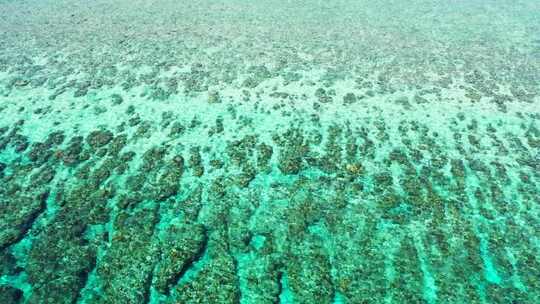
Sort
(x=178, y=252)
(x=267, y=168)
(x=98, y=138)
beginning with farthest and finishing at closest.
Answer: (x=98, y=138), (x=267, y=168), (x=178, y=252)

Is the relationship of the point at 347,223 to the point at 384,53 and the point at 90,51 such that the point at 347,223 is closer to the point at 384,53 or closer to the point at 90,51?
the point at 384,53

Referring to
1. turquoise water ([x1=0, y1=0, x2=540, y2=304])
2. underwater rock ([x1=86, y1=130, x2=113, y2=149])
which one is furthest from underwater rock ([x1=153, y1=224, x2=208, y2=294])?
underwater rock ([x1=86, y1=130, x2=113, y2=149])

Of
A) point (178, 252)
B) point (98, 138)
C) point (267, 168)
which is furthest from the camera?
point (98, 138)

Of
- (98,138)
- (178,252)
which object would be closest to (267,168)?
(178,252)

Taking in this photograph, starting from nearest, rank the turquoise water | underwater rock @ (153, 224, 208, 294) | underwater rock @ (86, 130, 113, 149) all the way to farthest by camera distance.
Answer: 1. underwater rock @ (153, 224, 208, 294)
2. the turquoise water
3. underwater rock @ (86, 130, 113, 149)

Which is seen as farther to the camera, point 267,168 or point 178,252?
point 267,168

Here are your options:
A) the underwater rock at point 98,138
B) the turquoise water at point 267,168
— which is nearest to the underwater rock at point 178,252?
the turquoise water at point 267,168

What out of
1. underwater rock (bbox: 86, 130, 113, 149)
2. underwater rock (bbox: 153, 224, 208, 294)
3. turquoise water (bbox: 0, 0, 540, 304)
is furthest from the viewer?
underwater rock (bbox: 86, 130, 113, 149)

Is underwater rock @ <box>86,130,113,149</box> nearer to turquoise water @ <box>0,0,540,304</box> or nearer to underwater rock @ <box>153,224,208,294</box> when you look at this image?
turquoise water @ <box>0,0,540,304</box>

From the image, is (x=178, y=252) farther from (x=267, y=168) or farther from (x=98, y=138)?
(x=98, y=138)
